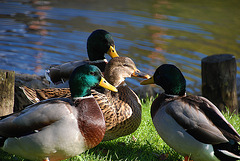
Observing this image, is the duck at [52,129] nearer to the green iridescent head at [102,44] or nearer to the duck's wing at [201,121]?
the duck's wing at [201,121]

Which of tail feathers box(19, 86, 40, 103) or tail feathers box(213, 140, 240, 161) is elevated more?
tail feathers box(19, 86, 40, 103)

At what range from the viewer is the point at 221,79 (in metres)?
5.75

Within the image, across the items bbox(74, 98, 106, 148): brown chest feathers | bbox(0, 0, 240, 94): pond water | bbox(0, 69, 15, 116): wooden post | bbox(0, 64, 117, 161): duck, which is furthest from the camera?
bbox(0, 0, 240, 94): pond water

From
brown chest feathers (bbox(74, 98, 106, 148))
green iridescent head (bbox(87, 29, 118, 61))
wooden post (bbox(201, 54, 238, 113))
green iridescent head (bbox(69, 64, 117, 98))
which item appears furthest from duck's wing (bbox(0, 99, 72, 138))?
wooden post (bbox(201, 54, 238, 113))

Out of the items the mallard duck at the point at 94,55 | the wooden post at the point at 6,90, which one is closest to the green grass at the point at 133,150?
the wooden post at the point at 6,90

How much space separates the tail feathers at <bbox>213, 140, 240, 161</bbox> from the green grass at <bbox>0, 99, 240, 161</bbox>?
60 cm

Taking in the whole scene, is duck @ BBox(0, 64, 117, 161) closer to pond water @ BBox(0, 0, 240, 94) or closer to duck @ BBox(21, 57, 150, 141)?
duck @ BBox(21, 57, 150, 141)

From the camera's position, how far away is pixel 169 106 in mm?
3566

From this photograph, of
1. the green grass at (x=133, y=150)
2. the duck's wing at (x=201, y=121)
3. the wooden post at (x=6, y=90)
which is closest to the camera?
the duck's wing at (x=201, y=121)

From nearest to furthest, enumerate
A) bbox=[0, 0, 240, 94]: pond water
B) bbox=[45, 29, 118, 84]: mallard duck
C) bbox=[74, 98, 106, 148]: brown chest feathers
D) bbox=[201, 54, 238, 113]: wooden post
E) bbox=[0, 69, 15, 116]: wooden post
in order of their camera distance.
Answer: bbox=[74, 98, 106, 148]: brown chest feathers < bbox=[0, 69, 15, 116]: wooden post < bbox=[45, 29, 118, 84]: mallard duck < bbox=[201, 54, 238, 113]: wooden post < bbox=[0, 0, 240, 94]: pond water

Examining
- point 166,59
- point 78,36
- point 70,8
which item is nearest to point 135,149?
point 166,59

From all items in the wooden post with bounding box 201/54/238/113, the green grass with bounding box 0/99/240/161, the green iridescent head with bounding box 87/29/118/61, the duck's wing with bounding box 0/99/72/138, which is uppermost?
the green iridescent head with bounding box 87/29/118/61

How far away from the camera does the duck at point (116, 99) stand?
13.0ft

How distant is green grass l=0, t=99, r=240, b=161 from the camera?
3691 millimetres
